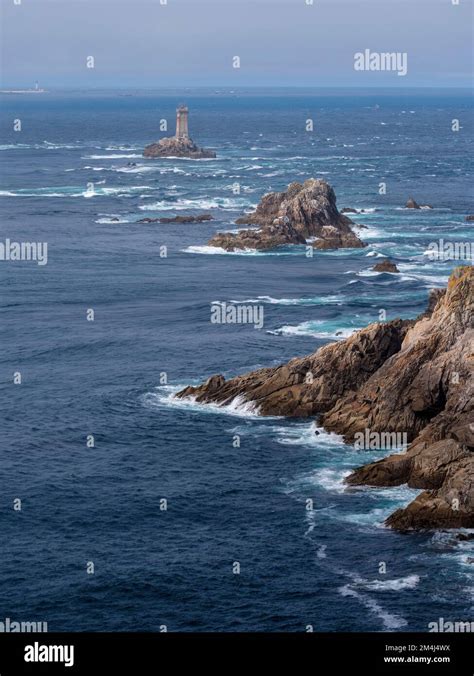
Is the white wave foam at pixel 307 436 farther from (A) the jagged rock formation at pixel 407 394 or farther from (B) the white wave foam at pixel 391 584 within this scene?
(B) the white wave foam at pixel 391 584

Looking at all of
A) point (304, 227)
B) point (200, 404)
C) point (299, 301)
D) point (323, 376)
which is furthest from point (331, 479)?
point (304, 227)

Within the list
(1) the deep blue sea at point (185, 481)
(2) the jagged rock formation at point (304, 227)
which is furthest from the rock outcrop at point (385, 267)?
Answer: (2) the jagged rock formation at point (304, 227)

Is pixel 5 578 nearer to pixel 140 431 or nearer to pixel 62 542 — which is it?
pixel 62 542

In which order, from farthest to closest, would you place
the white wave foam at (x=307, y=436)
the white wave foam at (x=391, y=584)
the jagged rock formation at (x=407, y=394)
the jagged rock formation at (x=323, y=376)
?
the jagged rock formation at (x=323, y=376)
the white wave foam at (x=307, y=436)
the jagged rock formation at (x=407, y=394)
the white wave foam at (x=391, y=584)

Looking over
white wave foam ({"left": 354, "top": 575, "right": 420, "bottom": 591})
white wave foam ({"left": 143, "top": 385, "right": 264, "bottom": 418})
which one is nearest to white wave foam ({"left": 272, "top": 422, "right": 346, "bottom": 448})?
white wave foam ({"left": 143, "top": 385, "right": 264, "bottom": 418})

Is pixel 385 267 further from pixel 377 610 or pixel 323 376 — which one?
pixel 377 610

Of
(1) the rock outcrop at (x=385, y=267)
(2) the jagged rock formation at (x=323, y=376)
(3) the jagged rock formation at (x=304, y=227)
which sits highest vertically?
(3) the jagged rock formation at (x=304, y=227)

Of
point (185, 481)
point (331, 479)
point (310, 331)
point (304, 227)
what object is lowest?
point (185, 481)

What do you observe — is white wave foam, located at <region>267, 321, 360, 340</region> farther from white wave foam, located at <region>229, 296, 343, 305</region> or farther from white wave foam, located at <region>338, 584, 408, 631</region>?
white wave foam, located at <region>338, 584, 408, 631</region>
